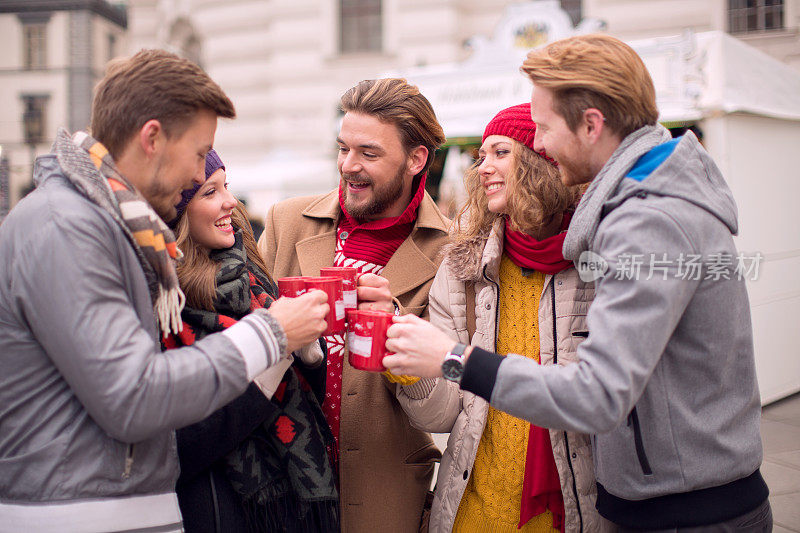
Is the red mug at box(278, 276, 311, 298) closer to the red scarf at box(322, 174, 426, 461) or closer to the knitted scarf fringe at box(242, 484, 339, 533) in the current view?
the knitted scarf fringe at box(242, 484, 339, 533)

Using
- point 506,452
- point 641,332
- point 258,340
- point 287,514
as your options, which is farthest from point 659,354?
point 287,514

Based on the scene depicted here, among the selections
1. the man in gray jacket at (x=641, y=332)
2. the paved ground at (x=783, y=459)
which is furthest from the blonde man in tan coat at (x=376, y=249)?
the paved ground at (x=783, y=459)

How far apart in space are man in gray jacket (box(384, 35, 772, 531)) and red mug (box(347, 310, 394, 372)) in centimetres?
6

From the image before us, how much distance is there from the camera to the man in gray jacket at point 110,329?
1378mm

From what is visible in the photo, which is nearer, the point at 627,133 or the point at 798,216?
the point at 627,133

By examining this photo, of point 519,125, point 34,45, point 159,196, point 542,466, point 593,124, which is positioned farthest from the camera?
point 34,45

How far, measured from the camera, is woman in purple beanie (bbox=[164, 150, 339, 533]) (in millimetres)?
1872

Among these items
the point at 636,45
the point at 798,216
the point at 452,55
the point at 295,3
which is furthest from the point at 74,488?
the point at 295,3

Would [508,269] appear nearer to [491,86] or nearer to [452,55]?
[491,86]

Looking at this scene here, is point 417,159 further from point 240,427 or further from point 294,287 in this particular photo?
point 240,427

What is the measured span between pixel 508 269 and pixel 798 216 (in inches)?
235

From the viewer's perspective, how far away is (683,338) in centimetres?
167

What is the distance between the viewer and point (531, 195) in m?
2.28

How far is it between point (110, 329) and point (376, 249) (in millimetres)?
1456
